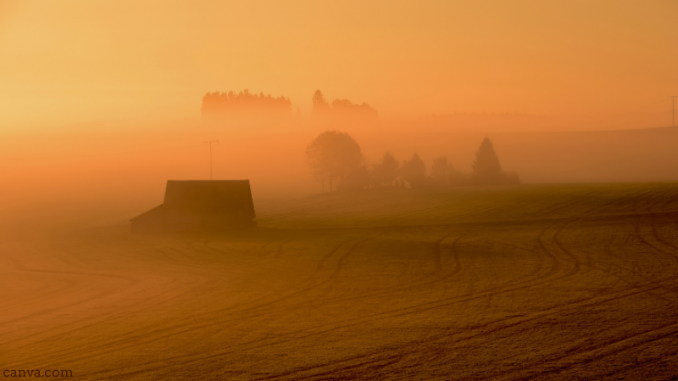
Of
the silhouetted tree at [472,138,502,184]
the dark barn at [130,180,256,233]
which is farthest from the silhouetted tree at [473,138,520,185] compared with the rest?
the dark barn at [130,180,256,233]

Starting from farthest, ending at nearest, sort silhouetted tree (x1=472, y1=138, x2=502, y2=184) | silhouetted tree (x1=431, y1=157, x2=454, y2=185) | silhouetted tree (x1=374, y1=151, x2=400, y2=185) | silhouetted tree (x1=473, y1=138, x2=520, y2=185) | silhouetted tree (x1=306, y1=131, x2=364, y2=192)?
silhouetted tree (x1=431, y1=157, x2=454, y2=185)
silhouetted tree (x1=472, y1=138, x2=502, y2=184)
silhouetted tree (x1=473, y1=138, x2=520, y2=185)
silhouetted tree (x1=306, y1=131, x2=364, y2=192)
silhouetted tree (x1=374, y1=151, x2=400, y2=185)

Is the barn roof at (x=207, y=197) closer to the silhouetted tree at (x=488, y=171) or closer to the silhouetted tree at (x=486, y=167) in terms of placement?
the silhouetted tree at (x=488, y=171)

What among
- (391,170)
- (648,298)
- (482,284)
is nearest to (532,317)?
(648,298)

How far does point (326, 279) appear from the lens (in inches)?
1009

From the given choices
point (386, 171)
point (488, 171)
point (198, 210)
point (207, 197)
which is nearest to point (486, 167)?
point (488, 171)

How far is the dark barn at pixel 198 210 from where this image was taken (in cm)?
5016

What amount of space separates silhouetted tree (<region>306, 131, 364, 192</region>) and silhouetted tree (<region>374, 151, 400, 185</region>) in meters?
3.52

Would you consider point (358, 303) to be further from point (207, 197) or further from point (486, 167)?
point (486, 167)

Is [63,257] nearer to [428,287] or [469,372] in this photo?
[428,287]

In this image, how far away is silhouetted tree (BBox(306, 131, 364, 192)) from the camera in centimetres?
10200

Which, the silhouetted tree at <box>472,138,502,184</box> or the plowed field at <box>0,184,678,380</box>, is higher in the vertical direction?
the silhouetted tree at <box>472,138,502,184</box>

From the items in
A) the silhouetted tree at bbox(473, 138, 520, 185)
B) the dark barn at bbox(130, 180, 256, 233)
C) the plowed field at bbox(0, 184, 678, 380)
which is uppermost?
the silhouetted tree at bbox(473, 138, 520, 185)

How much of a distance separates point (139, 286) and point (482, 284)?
47.2 feet

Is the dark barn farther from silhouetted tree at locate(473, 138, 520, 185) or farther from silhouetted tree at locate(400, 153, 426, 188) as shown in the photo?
silhouetted tree at locate(473, 138, 520, 185)
